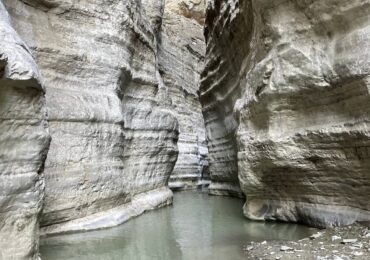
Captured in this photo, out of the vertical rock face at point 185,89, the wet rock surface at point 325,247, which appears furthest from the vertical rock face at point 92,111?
the vertical rock face at point 185,89

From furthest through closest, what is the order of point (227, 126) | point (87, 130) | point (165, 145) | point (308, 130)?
point (227, 126) → point (165, 145) → point (87, 130) → point (308, 130)

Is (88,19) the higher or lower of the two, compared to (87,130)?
higher

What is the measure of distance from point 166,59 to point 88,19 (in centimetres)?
991

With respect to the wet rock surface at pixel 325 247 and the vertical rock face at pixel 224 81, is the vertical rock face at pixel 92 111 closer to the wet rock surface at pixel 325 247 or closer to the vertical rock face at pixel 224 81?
the vertical rock face at pixel 224 81

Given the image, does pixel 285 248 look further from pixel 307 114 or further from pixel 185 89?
pixel 185 89

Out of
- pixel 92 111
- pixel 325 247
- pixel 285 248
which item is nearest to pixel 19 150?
pixel 285 248

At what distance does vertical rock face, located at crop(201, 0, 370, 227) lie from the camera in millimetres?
4852

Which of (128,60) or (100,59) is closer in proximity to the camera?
(100,59)

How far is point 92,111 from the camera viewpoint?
6660 mm

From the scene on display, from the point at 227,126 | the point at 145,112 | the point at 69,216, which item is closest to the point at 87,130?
the point at 69,216

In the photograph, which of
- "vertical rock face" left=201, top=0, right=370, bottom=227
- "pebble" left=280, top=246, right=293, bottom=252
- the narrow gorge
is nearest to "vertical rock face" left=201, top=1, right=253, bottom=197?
the narrow gorge

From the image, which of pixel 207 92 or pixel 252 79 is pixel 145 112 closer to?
pixel 252 79

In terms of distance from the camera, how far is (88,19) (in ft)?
24.2

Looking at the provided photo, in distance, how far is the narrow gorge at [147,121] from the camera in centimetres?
383
